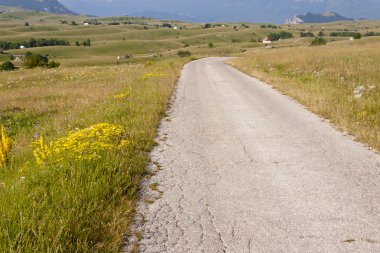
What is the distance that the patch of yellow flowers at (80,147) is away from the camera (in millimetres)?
5297

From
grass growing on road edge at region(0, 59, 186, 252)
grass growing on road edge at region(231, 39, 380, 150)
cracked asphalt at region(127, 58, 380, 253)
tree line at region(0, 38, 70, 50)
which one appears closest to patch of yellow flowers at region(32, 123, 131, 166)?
grass growing on road edge at region(0, 59, 186, 252)

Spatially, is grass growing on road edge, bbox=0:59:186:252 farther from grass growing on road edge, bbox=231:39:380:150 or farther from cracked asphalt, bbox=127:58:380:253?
grass growing on road edge, bbox=231:39:380:150

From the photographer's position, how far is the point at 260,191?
541cm

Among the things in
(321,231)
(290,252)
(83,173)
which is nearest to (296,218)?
(321,231)

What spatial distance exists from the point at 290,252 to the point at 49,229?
2637 mm

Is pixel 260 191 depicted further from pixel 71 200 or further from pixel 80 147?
pixel 80 147

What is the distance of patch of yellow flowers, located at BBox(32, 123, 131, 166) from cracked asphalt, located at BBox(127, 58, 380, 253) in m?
0.96

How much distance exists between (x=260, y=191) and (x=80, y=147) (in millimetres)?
3040

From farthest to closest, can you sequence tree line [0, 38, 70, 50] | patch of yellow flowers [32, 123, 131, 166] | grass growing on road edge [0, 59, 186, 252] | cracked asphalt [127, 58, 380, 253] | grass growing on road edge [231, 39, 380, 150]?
1. tree line [0, 38, 70, 50]
2. grass growing on road edge [231, 39, 380, 150]
3. patch of yellow flowers [32, 123, 131, 166]
4. cracked asphalt [127, 58, 380, 253]
5. grass growing on road edge [0, 59, 186, 252]

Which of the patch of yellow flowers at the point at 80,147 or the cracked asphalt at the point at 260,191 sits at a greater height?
the patch of yellow flowers at the point at 80,147

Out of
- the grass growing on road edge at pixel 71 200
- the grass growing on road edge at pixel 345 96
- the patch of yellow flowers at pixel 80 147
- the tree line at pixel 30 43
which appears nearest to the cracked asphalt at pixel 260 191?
the grass growing on road edge at pixel 71 200

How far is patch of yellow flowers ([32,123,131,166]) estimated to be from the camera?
209 inches

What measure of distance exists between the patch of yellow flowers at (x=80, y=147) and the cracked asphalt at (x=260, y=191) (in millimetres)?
963

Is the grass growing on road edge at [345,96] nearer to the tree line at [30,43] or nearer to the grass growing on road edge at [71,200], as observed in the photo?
the grass growing on road edge at [71,200]
